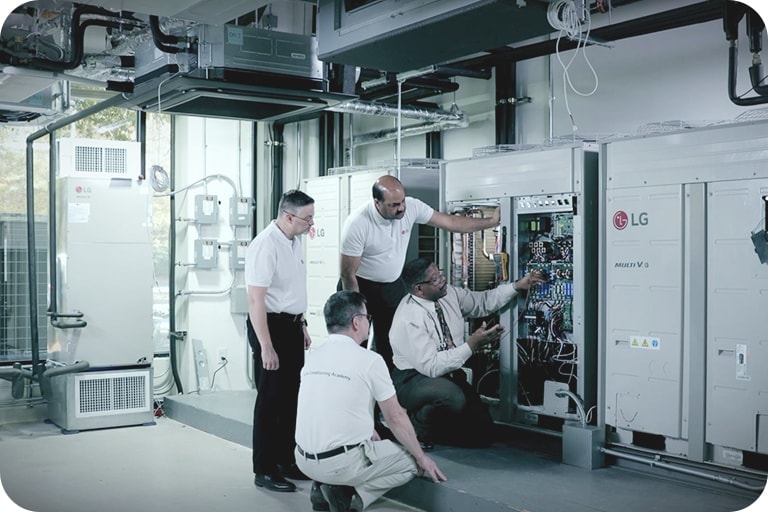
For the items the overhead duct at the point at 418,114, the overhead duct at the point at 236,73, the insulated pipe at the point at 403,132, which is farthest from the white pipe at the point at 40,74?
the insulated pipe at the point at 403,132

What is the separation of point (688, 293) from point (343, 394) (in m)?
1.91

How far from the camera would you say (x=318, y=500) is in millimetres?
4379

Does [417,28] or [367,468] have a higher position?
[417,28]

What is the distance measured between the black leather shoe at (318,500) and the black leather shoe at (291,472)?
0.62 metres

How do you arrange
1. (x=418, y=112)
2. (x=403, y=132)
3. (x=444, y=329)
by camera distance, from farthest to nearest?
(x=403, y=132) < (x=418, y=112) < (x=444, y=329)

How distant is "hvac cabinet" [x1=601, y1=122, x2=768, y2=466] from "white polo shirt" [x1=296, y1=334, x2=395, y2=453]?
4.96ft

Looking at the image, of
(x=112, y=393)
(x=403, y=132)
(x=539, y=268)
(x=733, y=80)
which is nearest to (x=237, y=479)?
(x=112, y=393)

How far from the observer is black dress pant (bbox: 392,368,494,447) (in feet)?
16.3

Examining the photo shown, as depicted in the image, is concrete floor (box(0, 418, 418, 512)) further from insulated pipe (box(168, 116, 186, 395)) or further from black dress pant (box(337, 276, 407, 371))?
black dress pant (box(337, 276, 407, 371))

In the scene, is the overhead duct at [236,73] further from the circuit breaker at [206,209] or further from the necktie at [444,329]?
the circuit breaker at [206,209]

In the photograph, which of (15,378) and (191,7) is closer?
(191,7)

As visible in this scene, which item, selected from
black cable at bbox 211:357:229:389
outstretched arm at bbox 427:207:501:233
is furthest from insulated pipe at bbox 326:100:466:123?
black cable at bbox 211:357:229:389

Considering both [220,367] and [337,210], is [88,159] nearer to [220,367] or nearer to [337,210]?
[337,210]

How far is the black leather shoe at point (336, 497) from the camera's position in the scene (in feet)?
13.7
